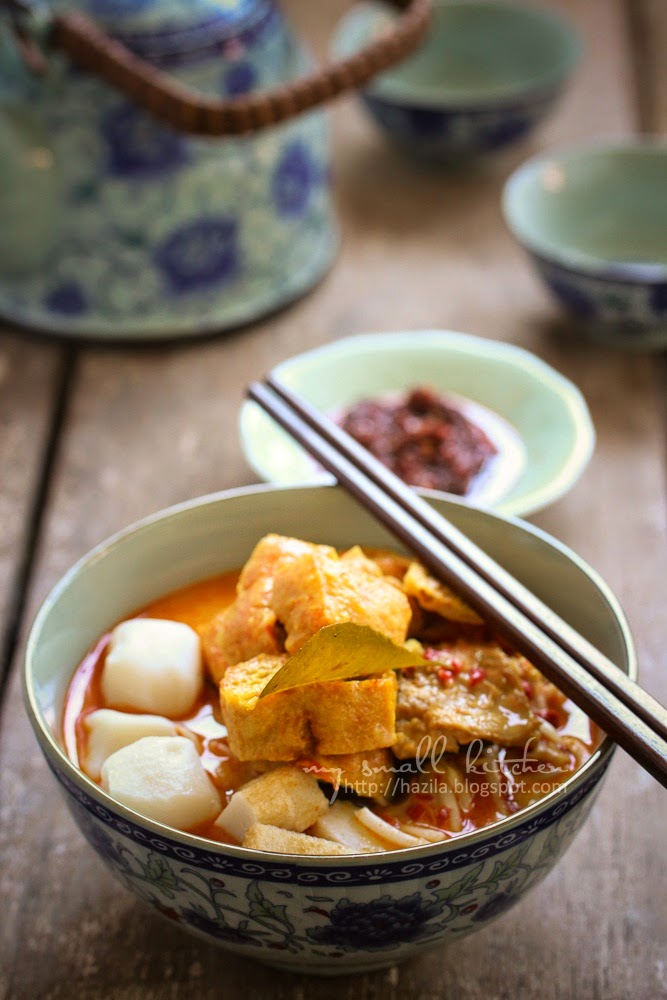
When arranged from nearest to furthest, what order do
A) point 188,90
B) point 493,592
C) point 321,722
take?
point 321,722
point 493,592
point 188,90

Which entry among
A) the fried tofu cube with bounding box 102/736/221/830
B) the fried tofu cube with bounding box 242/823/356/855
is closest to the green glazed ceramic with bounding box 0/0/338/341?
the fried tofu cube with bounding box 102/736/221/830

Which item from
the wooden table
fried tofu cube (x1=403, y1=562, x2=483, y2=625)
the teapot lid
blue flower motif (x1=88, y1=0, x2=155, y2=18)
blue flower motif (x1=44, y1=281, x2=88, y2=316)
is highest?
blue flower motif (x1=88, y1=0, x2=155, y2=18)

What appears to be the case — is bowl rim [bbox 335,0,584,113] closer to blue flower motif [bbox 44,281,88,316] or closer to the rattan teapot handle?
the rattan teapot handle

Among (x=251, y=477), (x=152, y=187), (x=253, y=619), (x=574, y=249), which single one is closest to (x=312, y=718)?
(x=253, y=619)

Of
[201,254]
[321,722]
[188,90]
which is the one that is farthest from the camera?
[201,254]

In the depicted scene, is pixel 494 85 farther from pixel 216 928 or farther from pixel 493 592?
pixel 216 928

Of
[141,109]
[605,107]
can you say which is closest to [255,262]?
[141,109]
